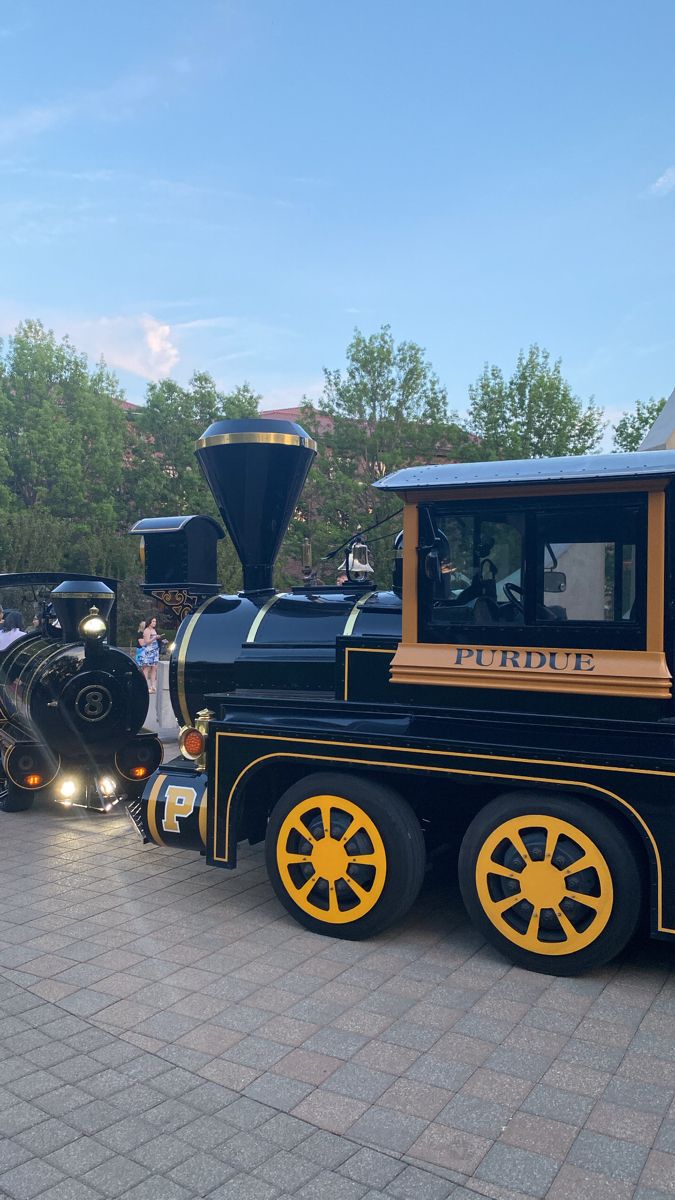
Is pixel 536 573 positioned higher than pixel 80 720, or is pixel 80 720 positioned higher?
pixel 536 573

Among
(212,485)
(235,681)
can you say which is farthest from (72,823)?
(212,485)

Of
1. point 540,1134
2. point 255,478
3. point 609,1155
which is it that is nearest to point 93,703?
point 255,478

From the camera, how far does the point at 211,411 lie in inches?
1491

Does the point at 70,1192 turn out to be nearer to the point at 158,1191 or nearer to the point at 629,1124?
the point at 158,1191

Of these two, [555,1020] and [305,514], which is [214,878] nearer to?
[555,1020]

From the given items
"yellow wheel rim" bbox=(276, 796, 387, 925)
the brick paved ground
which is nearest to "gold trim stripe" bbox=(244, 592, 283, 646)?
"yellow wheel rim" bbox=(276, 796, 387, 925)

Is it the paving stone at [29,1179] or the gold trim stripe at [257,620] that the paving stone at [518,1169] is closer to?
the paving stone at [29,1179]

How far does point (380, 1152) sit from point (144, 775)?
560 cm

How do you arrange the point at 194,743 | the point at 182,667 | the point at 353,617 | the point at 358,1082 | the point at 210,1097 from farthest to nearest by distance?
the point at 182,667 < the point at 194,743 < the point at 353,617 < the point at 358,1082 < the point at 210,1097

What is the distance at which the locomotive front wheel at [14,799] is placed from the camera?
8.13 meters

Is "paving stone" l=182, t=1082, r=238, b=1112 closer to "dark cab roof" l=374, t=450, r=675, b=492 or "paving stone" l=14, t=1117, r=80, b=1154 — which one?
"paving stone" l=14, t=1117, r=80, b=1154

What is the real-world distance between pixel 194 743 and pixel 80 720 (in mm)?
2472

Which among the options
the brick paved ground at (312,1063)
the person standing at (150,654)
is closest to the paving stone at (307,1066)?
the brick paved ground at (312,1063)

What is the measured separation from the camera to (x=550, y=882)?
4402 millimetres
